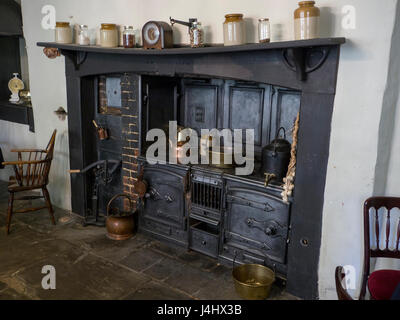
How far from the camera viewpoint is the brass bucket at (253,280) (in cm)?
239

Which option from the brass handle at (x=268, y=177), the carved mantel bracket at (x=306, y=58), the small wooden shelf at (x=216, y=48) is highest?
the small wooden shelf at (x=216, y=48)

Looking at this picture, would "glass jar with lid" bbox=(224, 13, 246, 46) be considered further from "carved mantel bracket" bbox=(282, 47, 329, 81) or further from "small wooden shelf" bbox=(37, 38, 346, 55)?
"carved mantel bracket" bbox=(282, 47, 329, 81)

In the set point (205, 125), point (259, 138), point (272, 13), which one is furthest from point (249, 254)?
point (272, 13)

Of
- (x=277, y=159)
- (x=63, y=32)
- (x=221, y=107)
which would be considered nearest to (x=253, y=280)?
(x=277, y=159)

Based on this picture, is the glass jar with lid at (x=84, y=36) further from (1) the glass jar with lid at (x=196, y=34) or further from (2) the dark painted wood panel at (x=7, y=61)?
(2) the dark painted wood panel at (x=7, y=61)

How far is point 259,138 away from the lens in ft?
9.85

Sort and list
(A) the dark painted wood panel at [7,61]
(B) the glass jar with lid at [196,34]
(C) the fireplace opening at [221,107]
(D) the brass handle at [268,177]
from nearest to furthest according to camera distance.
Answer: (D) the brass handle at [268,177] < (B) the glass jar with lid at [196,34] < (C) the fireplace opening at [221,107] < (A) the dark painted wood panel at [7,61]

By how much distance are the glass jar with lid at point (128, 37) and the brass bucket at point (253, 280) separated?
76.7 inches

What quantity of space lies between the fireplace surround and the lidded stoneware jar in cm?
9

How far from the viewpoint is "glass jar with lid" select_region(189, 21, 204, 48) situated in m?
2.66

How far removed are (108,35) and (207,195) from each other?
1.59 metres

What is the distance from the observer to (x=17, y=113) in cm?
446

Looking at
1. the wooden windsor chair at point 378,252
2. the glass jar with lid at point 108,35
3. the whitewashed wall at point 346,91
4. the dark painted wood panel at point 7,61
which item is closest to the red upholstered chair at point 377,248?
the wooden windsor chair at point 378,252

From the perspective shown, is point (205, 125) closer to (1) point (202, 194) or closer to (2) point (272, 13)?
(1) point (202, 194)
